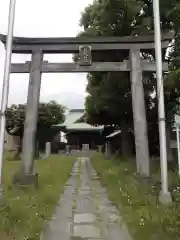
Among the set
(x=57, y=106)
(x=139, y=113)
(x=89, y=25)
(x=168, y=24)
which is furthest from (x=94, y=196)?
(x=57, y=106)

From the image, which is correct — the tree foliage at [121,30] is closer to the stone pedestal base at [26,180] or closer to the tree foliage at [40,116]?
the stone pedestal base at [26,180]

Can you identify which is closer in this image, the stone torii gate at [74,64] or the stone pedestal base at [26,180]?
the stone pedestal base at [26,180]

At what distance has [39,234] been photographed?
201 inches

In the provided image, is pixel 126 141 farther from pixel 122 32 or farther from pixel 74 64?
pixel 74 64

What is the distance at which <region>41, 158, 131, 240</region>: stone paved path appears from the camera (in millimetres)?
5234

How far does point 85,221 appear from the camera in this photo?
20.3 feet

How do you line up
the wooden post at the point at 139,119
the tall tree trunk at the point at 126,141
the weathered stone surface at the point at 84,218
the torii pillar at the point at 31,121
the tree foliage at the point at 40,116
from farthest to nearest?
the tree foliage at the point at 40,116
the tall tree trunk at the point at 126,141
the torii pillar at the point at 31,121
the wooden post at the point at 139,119
the weathered stone surface at the point at 84,218

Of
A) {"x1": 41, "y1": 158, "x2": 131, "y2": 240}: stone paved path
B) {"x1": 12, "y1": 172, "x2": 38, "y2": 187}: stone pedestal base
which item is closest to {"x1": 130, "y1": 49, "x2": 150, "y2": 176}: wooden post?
{"x1": 41, "y1": 158, "x2": 131, "y2": 240}: stone paved path

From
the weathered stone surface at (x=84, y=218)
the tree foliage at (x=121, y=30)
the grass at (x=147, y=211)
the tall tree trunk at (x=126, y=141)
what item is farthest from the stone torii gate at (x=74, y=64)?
the tall tree trunk at (x=126, y=141)

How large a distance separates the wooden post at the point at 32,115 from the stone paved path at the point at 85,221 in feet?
4.44

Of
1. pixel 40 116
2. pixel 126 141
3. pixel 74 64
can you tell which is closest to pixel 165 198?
pixel 74 64

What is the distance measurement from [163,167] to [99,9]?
7.74 m

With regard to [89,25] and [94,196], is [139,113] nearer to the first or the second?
[94,196]

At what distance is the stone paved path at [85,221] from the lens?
206 inches
